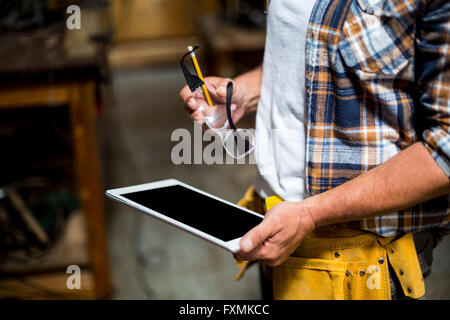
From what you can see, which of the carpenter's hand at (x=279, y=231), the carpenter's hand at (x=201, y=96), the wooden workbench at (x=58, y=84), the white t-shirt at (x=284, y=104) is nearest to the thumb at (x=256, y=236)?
the carpenter's hand at (x=279, y=231)

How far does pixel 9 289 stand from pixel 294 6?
78 cm

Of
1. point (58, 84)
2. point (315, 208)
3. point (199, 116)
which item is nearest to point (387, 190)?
point (315, 208)

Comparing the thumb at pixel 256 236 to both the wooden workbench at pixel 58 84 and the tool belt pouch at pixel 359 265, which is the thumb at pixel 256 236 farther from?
the wooden workbench at pixel 58 84

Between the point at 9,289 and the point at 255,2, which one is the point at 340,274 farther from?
the point at 255,2

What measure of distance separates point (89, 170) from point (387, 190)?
96 centimetres

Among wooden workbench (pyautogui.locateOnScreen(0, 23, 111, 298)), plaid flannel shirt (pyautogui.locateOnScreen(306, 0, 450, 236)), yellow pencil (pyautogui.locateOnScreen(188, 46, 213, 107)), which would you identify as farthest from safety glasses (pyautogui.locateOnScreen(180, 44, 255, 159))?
wooden workbench (pyautogui.locateOnScreen(0, 23, 111, 298))

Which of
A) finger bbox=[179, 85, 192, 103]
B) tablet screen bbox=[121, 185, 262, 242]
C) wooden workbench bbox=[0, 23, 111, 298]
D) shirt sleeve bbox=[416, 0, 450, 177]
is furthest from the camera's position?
wooden workbench bbox=[0, 23, 111, 298]

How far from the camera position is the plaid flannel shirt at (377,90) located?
0.50 meters

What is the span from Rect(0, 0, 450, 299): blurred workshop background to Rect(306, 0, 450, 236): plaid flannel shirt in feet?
0.91

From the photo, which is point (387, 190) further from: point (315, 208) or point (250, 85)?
point (250, 85)

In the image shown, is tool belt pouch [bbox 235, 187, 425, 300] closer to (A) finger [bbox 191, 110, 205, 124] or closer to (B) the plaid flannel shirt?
(B) the plaid flannel shirt

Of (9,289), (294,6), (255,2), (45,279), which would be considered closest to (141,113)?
(255,2)

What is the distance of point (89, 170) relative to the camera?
1.33 meters

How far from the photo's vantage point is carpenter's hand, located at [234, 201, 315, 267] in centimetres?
55
